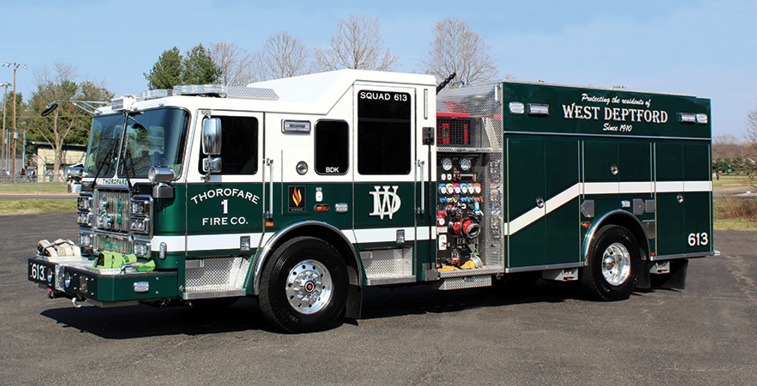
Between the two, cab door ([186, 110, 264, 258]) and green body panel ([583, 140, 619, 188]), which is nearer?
cab door ([186, 110, 264, 258])

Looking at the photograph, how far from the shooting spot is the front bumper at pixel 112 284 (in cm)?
741

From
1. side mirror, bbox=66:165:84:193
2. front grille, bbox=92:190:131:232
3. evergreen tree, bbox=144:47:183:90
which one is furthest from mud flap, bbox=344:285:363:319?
evergreen tree, bbox=144:47:183:90

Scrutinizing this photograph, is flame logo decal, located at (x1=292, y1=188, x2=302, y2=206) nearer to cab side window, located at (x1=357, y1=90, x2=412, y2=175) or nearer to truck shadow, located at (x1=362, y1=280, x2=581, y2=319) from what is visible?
cab side window, located at (x1=357, y1=90, x2=412, y2=175)

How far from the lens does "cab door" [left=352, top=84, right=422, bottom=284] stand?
888 cm

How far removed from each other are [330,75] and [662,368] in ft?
15.2

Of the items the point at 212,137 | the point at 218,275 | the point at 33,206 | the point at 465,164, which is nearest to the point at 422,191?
the point at 465,164

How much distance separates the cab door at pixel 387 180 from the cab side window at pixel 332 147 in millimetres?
131

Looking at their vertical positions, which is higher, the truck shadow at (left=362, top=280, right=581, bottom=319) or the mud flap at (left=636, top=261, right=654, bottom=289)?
the mud flap at (left=636, top=261, right=654, bottom=289)

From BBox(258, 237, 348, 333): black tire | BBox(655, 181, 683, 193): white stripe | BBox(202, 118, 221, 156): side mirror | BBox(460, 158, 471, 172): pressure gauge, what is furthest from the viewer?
BBox(655, 181, 683, 193): white stripe

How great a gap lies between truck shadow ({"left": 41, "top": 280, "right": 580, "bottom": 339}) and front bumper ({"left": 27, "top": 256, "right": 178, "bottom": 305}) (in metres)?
0.76

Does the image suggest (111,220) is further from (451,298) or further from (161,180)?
(451,298)

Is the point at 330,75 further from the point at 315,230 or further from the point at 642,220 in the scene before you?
the point at 642,220

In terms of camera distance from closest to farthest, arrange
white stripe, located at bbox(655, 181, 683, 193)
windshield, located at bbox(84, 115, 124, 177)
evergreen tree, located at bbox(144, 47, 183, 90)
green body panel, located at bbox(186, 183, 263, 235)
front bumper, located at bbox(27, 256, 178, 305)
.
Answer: front bumper, located at bbox(27, 256, 178, 305) < green body panel, located at bbox(186, 183, 263, 235) < windshield, located at bbox(84, 115, 124, 177) < white stripe, located at bbox(655, 181, 683, 193) < evergreen tree, located at bbox(144, 47, 183, 90)

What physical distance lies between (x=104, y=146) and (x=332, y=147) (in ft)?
8.52
